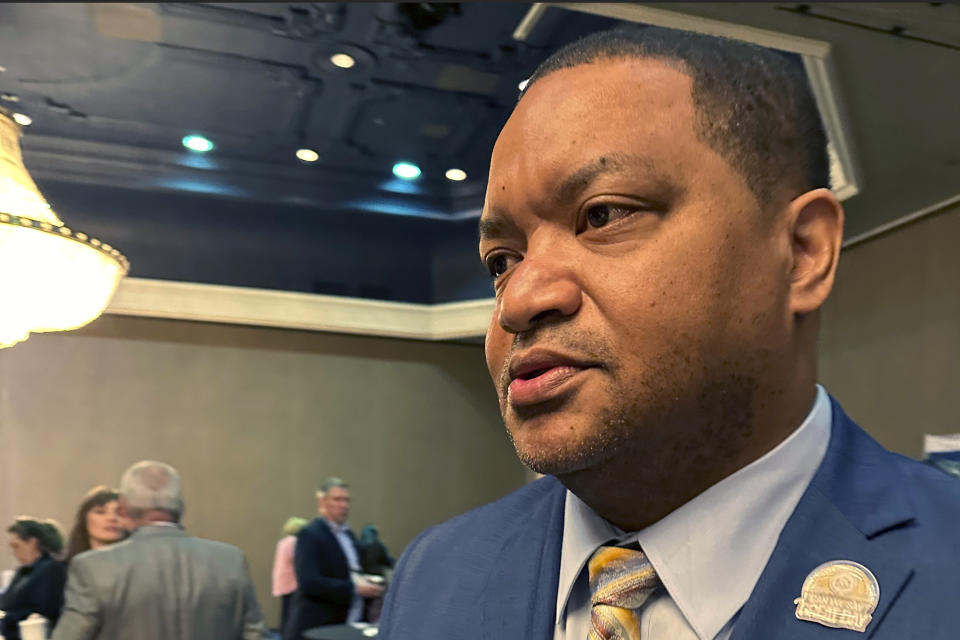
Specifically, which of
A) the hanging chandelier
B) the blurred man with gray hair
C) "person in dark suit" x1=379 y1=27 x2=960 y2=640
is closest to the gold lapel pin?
"person in dark suit" x1=379 y1=27 x2=960 y2=640

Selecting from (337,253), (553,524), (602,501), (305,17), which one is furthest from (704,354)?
(337,253)

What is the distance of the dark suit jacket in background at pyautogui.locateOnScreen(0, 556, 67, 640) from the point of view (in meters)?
3.21

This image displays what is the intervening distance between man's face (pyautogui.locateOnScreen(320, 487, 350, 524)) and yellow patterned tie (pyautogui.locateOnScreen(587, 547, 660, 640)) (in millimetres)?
4344

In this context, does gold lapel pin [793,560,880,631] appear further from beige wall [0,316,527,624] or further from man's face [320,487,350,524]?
man's face [320,487,350,524]

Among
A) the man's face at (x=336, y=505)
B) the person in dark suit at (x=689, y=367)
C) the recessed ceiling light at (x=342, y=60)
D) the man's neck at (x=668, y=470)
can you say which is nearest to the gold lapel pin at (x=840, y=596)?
the person in dark suit at (x=689, y=367)

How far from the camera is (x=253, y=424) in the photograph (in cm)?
493

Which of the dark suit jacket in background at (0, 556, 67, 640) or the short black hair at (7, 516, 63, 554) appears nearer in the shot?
the dark suit jacket in background at (0, 556, 67, 640)

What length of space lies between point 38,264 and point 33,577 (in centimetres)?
142

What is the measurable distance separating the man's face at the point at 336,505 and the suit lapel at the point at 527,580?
4.19 m

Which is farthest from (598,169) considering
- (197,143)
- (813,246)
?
(197,143)

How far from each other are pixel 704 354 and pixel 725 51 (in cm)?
35

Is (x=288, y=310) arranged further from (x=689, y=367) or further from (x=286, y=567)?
(x=689, y=367)

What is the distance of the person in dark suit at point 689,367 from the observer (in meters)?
0.72

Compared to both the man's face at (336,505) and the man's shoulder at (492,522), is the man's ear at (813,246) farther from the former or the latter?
the man's face at (336,505)
